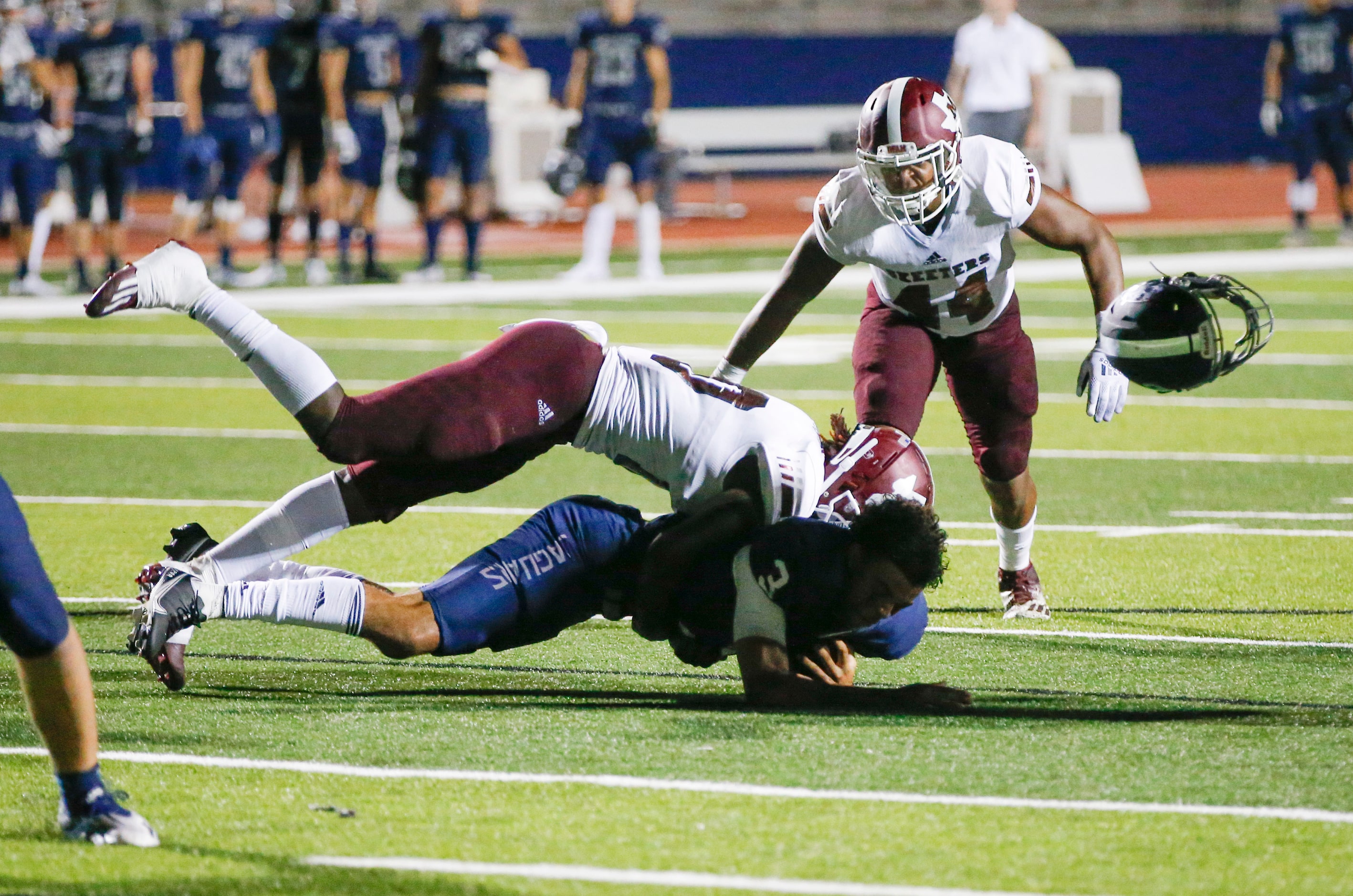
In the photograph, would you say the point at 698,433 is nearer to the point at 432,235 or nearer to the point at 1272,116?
the point at 432,235

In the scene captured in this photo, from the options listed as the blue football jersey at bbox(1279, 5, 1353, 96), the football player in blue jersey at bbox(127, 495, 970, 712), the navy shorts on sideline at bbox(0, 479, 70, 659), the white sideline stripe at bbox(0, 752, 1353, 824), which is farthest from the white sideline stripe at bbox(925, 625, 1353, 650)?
the blue football jersey at bbox(1279, 5, 1353, 96)

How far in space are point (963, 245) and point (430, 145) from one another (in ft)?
33.9

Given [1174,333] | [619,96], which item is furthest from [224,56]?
[1174,333]

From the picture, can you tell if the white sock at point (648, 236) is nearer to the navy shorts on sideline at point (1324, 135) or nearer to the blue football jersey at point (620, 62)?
the blue football jersey at point (620, 62)

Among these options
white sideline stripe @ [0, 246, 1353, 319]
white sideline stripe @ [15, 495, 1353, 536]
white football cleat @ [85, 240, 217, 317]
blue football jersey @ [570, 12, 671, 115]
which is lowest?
white sideline stripe @ [15, 495, 1353, 536]

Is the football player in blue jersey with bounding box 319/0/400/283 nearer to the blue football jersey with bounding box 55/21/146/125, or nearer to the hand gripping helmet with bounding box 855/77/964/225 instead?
the blue football jersey with bounding box 55/21/146/125

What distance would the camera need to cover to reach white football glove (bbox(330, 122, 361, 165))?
15.2m

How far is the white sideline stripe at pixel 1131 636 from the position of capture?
542 cm

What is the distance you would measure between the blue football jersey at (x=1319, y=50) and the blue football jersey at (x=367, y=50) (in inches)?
305

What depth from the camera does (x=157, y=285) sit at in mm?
4633

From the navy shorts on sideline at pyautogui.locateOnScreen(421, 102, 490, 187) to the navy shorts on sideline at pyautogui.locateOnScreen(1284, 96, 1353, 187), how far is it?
7.23m

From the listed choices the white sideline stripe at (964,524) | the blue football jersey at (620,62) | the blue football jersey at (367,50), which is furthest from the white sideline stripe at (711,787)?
the blue football jersey at (367,50)

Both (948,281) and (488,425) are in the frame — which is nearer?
(488,425)

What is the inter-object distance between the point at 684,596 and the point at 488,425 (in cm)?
62
